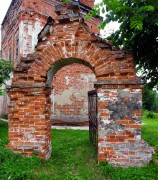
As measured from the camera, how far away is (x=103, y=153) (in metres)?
5.21

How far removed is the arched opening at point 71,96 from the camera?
13716 mm

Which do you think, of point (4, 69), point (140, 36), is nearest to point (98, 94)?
point (140, 36)

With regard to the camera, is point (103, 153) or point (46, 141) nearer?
point (103, 153)

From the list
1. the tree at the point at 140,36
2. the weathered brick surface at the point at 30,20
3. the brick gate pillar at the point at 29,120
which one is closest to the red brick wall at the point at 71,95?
the weathered brick surface at the point at 30,20

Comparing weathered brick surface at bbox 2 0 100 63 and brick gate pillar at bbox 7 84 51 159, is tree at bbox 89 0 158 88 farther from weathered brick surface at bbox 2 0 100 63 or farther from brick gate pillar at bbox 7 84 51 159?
weathered brick surface at bbox 2 0 100 63

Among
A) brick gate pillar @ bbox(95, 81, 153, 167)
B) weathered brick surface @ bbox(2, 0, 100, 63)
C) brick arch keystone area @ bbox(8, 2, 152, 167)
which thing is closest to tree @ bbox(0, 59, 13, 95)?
weathered brick surface @ bbox(2, 0, 100, 63)

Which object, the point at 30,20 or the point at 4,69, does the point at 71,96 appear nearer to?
the point at 4,69

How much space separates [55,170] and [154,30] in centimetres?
422

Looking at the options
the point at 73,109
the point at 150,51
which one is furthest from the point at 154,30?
the point at 73,109

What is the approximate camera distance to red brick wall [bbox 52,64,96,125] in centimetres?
1373

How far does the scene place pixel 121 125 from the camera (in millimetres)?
5211

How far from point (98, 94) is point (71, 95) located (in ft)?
28.3

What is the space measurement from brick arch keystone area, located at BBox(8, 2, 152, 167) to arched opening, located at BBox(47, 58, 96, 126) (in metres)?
8.03

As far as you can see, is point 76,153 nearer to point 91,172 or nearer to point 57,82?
point 91,172
